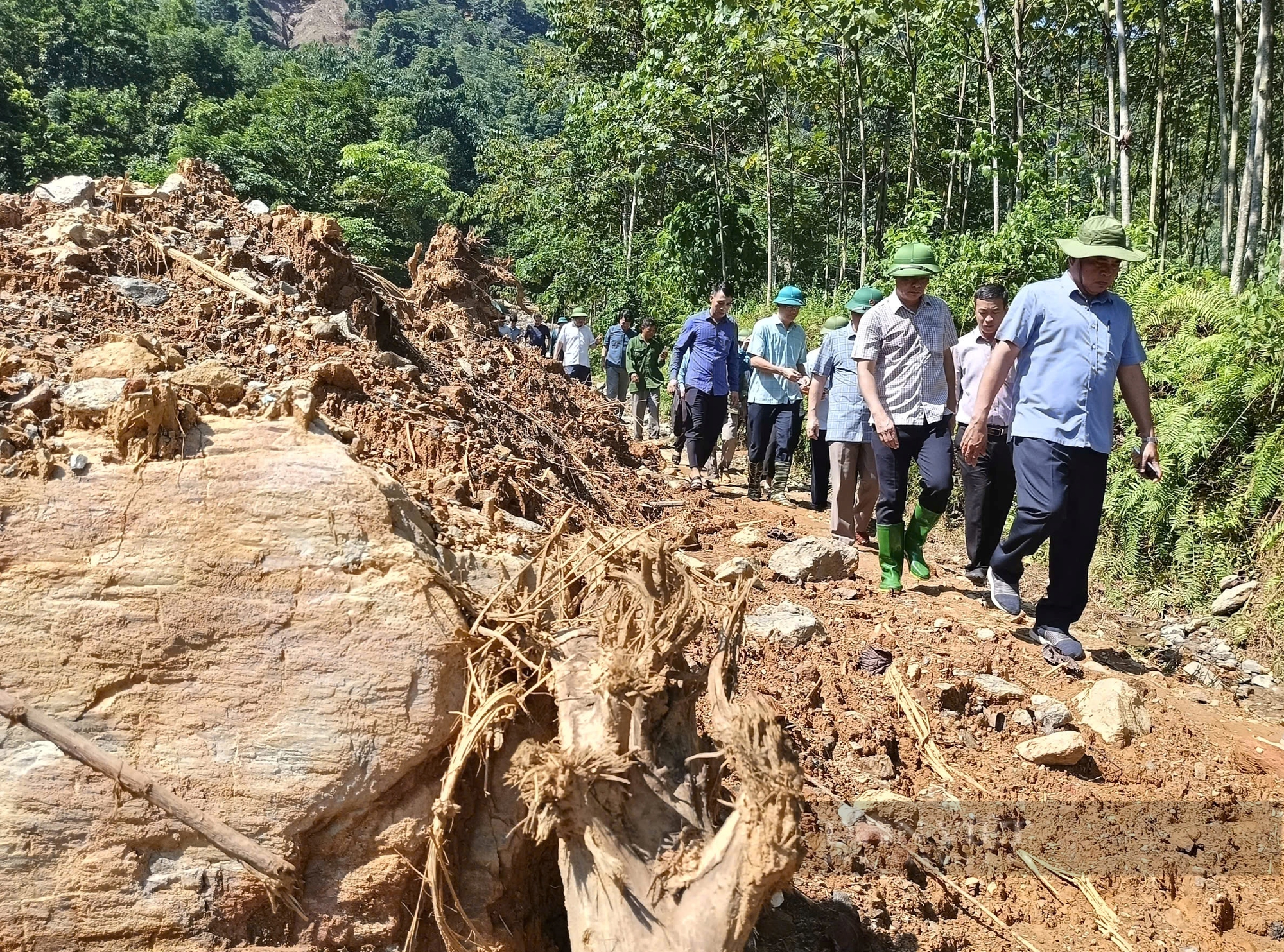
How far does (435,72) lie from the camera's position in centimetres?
8494

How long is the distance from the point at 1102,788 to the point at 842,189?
11.0 m

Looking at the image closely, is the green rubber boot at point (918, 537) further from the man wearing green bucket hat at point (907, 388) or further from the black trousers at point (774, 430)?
the black trousers at point (774, 430)

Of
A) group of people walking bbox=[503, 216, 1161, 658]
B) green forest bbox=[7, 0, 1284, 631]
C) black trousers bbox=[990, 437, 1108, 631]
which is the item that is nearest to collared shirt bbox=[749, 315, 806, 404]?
group of people walking bbox=[503, 216, 1161, 658]

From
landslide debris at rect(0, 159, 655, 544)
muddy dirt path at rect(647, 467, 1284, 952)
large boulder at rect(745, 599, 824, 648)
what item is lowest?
muddy dirt path at rect(647, 467, 1284, 952)

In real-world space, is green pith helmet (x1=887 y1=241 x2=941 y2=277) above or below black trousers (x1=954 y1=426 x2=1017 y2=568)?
above

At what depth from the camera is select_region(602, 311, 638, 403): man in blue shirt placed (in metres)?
12.4

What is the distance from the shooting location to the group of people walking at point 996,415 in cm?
393

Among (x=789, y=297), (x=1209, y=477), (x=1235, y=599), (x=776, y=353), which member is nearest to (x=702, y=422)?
→ (x=776, y=353)

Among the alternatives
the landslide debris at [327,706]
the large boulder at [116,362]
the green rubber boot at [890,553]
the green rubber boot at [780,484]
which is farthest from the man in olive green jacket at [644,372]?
the landslide debris at [327,706]

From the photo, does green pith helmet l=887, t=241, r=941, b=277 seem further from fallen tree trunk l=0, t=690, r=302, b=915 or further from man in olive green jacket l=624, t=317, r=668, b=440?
man in olive green jacket l=624, t=317, r=668, b=440

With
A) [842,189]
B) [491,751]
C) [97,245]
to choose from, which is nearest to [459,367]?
[97,245]

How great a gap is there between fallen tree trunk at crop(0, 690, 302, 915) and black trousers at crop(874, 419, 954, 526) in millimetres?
3439

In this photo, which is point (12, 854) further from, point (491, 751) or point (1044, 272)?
point (1044, 272)

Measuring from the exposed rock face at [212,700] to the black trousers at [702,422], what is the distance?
5.95 meters
